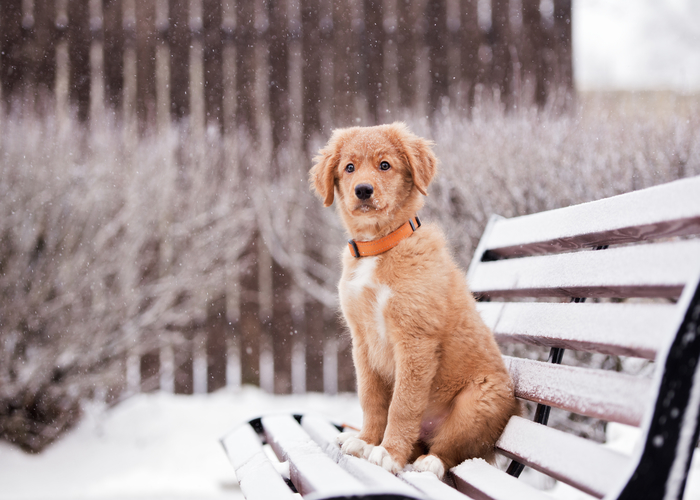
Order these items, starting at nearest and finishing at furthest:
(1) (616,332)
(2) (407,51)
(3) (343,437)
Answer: (1) (616,332) → (3) (343,437) → (2) (407,51)

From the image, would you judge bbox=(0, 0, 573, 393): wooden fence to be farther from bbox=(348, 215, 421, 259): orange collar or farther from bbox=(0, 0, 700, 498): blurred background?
bbox=(348, 215, 421, 259): orange collar

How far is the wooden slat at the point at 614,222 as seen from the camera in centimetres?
113

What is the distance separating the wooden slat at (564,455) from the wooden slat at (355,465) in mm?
267

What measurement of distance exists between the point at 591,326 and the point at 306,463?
0.80 meters

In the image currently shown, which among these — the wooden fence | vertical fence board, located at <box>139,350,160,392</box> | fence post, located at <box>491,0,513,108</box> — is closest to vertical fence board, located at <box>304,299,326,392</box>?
the wooden fence

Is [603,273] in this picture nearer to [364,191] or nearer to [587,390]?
[587,390]

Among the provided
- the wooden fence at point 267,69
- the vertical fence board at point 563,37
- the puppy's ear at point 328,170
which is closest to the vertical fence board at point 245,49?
the wooden fence at point 267,69

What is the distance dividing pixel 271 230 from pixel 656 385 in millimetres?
4010

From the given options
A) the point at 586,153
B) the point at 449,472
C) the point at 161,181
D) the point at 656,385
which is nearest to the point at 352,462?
the point at 449,472

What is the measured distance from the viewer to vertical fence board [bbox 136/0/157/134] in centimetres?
495

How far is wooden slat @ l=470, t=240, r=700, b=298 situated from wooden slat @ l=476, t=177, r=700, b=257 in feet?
0.16

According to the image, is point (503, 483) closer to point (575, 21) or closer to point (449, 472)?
point (449, 472)

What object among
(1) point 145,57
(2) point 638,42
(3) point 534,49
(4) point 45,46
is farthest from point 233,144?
(2) point 638,42

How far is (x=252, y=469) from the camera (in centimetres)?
154
